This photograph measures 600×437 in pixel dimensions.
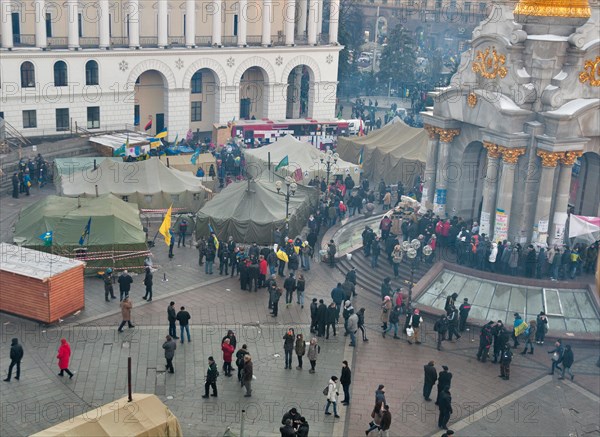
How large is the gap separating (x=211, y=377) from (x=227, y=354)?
1.34 meters

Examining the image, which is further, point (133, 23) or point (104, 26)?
point (133, 23)

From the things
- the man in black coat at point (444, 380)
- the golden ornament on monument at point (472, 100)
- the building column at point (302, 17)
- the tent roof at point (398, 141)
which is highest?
the building column at point (302, 17)

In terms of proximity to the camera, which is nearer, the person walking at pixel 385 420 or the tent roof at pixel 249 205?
the person walking at pixel 385 420

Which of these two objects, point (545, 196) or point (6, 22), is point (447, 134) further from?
point (6, 22)

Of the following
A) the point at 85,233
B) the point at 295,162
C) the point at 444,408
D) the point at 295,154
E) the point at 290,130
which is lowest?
the point at 444,408

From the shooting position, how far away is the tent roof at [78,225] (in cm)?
3359

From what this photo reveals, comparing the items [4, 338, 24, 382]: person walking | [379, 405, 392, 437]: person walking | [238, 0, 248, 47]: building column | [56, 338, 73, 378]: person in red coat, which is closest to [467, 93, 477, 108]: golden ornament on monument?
[379, 405, 392, 437]: person walking

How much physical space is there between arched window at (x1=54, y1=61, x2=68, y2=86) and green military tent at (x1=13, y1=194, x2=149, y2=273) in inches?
847

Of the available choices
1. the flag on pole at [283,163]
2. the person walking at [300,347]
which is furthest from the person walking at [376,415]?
the flag on pole at [283,163]

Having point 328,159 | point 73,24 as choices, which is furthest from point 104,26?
point 328,159

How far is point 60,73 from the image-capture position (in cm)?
5453

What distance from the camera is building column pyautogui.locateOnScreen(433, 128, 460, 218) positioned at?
3544cm

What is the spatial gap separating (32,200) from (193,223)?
9710 mm

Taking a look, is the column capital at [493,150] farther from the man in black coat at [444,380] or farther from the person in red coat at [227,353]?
the person in red coat at [227,353]
